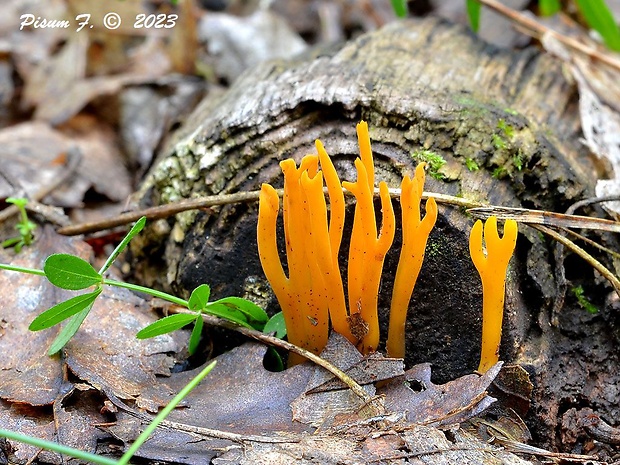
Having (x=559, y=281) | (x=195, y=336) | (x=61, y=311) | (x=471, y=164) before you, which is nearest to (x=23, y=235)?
(x=61, y=311)

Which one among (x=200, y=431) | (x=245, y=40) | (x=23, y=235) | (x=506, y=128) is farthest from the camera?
(x=245, y=40)

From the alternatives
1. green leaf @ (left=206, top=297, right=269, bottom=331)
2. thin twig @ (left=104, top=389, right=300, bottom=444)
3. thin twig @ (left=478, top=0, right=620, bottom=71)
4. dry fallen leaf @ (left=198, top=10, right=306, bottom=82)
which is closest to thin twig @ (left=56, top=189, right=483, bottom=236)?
green leaf @ (left=206, top=297, right=269, bottom=331)

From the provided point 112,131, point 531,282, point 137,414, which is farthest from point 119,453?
point 112,131

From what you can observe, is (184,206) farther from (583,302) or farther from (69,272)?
(583,302)

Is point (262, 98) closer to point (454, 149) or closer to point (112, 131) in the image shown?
point (454, 149)

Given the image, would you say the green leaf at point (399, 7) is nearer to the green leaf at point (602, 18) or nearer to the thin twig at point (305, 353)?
the green leaf at point (602, 18)

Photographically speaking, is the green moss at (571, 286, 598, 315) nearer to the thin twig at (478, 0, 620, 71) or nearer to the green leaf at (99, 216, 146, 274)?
the green leaf at (99, 216, 146, 274)

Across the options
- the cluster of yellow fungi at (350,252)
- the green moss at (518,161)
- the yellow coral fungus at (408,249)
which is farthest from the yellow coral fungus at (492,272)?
the green moss at (518,161)
